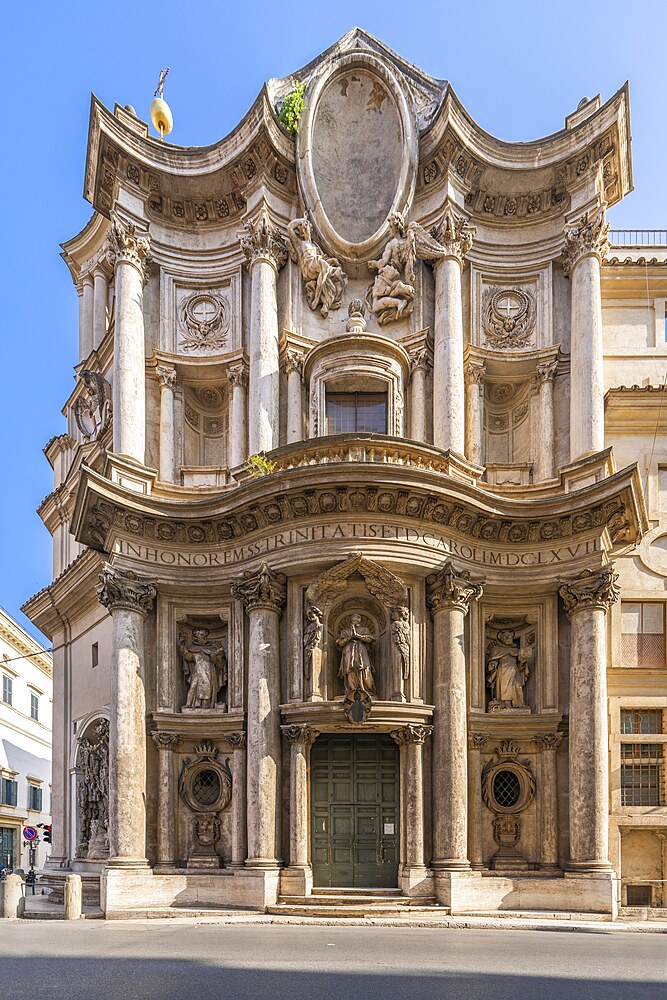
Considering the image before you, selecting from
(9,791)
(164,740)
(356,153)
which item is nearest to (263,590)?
(164,740)

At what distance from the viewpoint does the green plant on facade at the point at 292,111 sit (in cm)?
2465

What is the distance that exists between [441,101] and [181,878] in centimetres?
2097

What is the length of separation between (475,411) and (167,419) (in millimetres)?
8365

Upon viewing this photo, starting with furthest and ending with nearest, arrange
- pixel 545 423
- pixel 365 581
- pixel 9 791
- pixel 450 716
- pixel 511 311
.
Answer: pixel 9 791, pixel 511 311, pixel 545 423, pixel 365 581, pixel 450 716

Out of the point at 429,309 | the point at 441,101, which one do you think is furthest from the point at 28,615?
the point at 441,101

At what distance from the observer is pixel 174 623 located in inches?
853

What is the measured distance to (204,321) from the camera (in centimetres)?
2508

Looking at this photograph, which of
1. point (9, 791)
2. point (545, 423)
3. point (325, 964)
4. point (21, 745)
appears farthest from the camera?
point (21, 745)

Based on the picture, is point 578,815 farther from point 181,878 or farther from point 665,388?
point 665,388

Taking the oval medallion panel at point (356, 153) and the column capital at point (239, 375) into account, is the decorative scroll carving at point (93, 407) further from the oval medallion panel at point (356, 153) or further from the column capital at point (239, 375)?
the oval medallion panel at point (356, 153)

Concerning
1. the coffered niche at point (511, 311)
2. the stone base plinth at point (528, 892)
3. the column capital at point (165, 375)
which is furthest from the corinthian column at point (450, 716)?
the column capital at point (165, 375)

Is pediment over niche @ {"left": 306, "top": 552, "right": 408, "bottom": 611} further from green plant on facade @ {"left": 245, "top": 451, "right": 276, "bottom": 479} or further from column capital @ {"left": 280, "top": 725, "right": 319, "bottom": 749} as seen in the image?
green plant on facade @ {"left": 245, "top": 451, "right": 276, "bottom": 479}

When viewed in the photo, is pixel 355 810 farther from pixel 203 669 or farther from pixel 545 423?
pixel 545 423

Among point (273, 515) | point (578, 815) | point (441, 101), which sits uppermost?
point (441, 101)
